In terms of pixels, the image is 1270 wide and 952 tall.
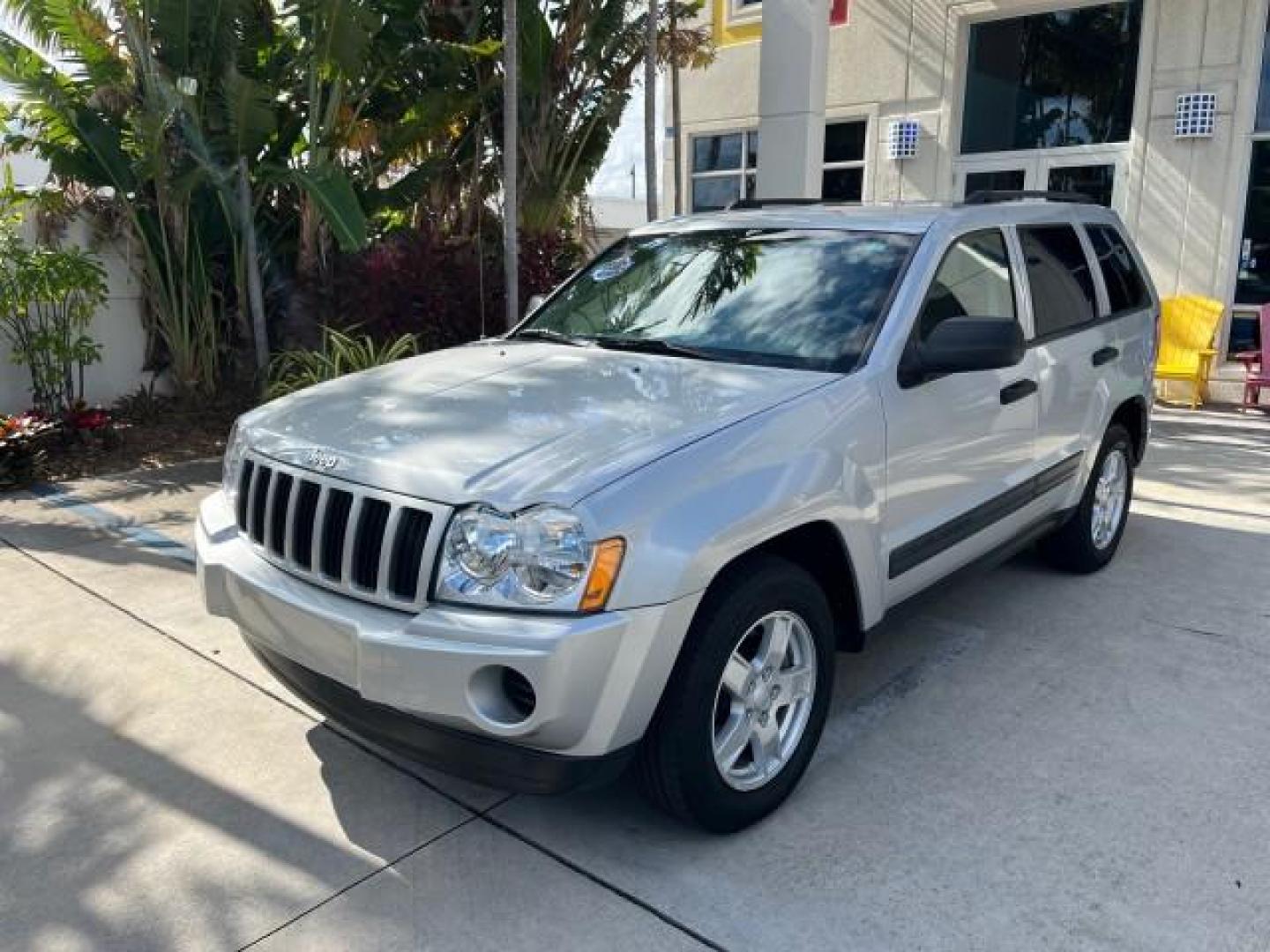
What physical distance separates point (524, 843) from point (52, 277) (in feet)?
21.2

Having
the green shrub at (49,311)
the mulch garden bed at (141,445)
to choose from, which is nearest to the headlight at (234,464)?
the mulch garden bed at (141,445)

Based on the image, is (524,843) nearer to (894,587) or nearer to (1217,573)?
(894,587)

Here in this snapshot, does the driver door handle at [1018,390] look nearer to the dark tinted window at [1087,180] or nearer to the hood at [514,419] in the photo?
the hood at [514,419]

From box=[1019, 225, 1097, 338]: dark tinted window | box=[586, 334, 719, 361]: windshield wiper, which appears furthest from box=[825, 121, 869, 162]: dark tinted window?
box=[586, 334, 719, 361]: windshield wiper

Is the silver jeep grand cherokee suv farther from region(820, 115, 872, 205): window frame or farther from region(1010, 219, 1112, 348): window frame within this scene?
region(820, 115, 872, 205): window frame

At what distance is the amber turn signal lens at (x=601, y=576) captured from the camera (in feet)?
8.25

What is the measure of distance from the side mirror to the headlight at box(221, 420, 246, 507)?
7.31 ft

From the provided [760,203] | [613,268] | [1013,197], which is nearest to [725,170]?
[760,203]

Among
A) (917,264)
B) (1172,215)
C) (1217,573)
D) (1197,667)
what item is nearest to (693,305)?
(917,264)

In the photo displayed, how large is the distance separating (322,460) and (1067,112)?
11576 millimetres

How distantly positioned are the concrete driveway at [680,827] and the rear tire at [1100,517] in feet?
1.78

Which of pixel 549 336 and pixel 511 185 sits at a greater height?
pixel 511 185

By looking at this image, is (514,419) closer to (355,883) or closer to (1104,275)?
(355,883)

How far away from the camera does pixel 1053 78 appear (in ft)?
39.3
